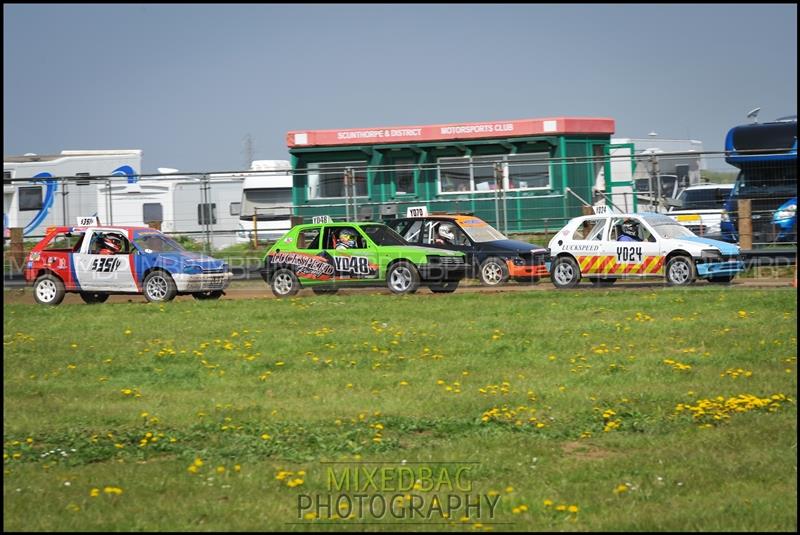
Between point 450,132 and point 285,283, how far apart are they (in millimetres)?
9904

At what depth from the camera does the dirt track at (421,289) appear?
21234 mm

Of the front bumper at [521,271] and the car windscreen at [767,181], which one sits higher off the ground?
the car windscreen at [767,181]

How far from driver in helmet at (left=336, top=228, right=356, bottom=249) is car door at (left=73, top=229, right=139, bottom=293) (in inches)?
156

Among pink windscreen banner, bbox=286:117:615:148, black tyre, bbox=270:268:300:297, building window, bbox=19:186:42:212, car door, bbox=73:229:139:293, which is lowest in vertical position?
black tyre, bbox=270:268:300:297

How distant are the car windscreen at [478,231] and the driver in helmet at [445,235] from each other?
0.25 meters

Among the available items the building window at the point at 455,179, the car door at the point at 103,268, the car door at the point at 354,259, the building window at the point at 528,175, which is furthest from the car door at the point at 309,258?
the building window at the point at 528,175

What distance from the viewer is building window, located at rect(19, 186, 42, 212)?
35031 mm

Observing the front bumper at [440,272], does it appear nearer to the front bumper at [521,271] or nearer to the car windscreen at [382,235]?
the car windscreen at [382,235]

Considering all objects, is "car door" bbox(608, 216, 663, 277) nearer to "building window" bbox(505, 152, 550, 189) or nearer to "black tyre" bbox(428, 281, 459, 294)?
"black tyre" bbox(428, 281, 459, 294)

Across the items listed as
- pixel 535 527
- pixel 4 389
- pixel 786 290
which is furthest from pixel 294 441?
pixel 786 290

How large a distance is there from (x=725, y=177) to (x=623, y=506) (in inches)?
833

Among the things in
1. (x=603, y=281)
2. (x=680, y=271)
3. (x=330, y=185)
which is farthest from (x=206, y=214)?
(x=680, y=271)

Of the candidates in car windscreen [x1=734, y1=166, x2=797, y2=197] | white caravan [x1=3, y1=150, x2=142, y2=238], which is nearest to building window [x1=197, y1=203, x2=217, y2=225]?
white caravan [x1=3, y1=150, x2=142, y2=238]

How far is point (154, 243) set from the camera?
71.3 ft
